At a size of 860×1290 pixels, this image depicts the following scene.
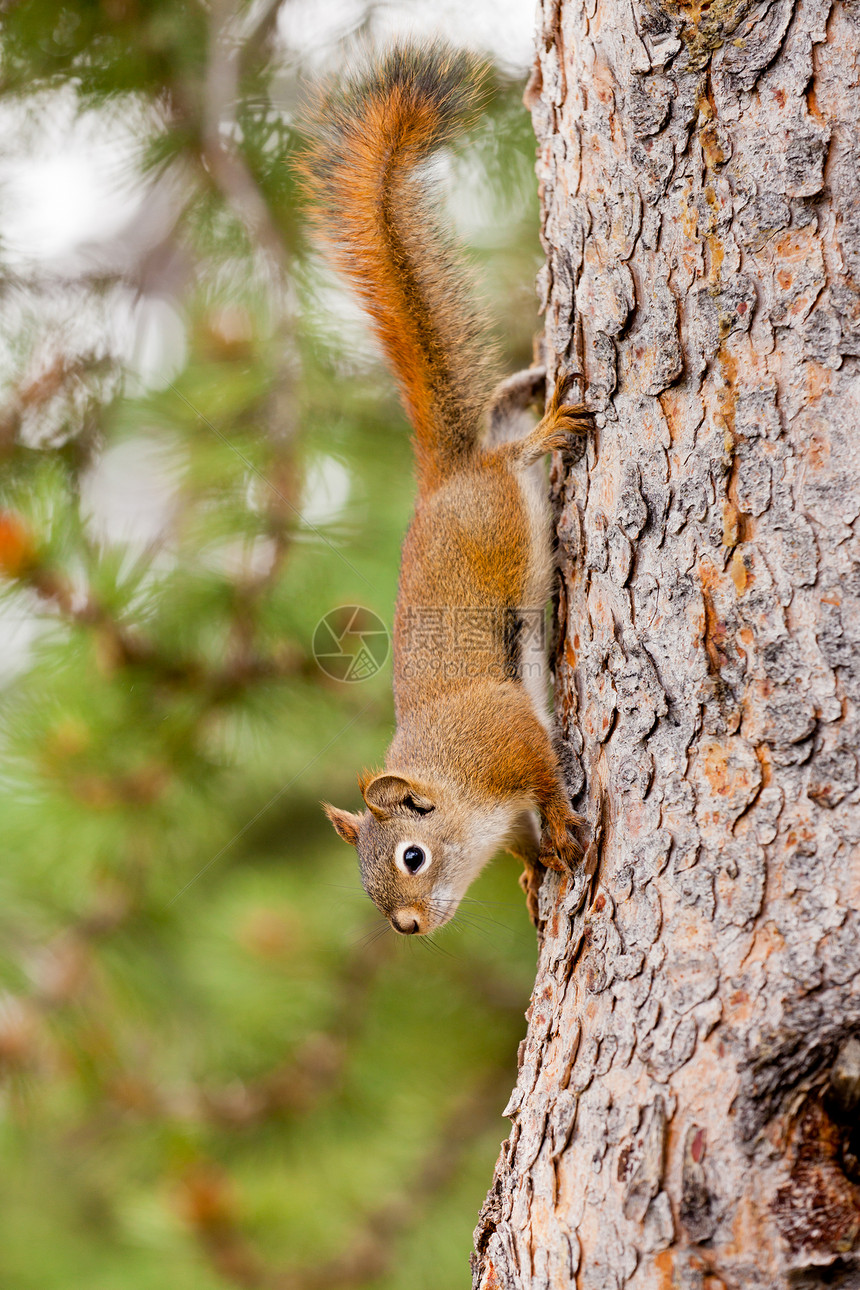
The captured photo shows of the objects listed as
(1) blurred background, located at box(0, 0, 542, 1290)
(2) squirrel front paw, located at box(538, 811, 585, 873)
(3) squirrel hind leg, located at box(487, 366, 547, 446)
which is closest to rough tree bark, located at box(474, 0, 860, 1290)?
(2) squirrel front paw, located at box(538, 811, 585, 873)

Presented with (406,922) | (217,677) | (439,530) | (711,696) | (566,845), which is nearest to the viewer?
(711,696)

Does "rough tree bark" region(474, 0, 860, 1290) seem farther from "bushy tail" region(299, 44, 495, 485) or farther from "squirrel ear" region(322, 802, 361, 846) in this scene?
"squirrel ear" region(322, 802, 361, 846)

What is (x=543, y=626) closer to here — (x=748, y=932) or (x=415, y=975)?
(x=748, y=932)

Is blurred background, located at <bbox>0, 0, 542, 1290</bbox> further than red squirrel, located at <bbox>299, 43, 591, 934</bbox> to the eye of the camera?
Yes

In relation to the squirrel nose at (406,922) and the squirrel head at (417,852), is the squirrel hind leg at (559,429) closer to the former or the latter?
the squirrel head at (417,852)

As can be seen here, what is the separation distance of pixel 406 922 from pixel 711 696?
586 millimetres

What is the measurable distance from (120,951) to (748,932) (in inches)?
54.3

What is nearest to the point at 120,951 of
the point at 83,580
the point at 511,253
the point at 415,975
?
the point at 415,975

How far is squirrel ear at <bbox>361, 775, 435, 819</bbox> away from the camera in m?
1.32

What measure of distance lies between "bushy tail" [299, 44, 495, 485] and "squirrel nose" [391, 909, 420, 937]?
26.2 inches

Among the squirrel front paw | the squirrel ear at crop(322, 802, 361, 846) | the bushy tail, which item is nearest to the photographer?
the squirrel front paw

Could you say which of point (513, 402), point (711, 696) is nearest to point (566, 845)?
point (711, 696)

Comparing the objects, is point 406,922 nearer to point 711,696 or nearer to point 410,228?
point 711,696

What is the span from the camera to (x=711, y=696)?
36.3 inches
